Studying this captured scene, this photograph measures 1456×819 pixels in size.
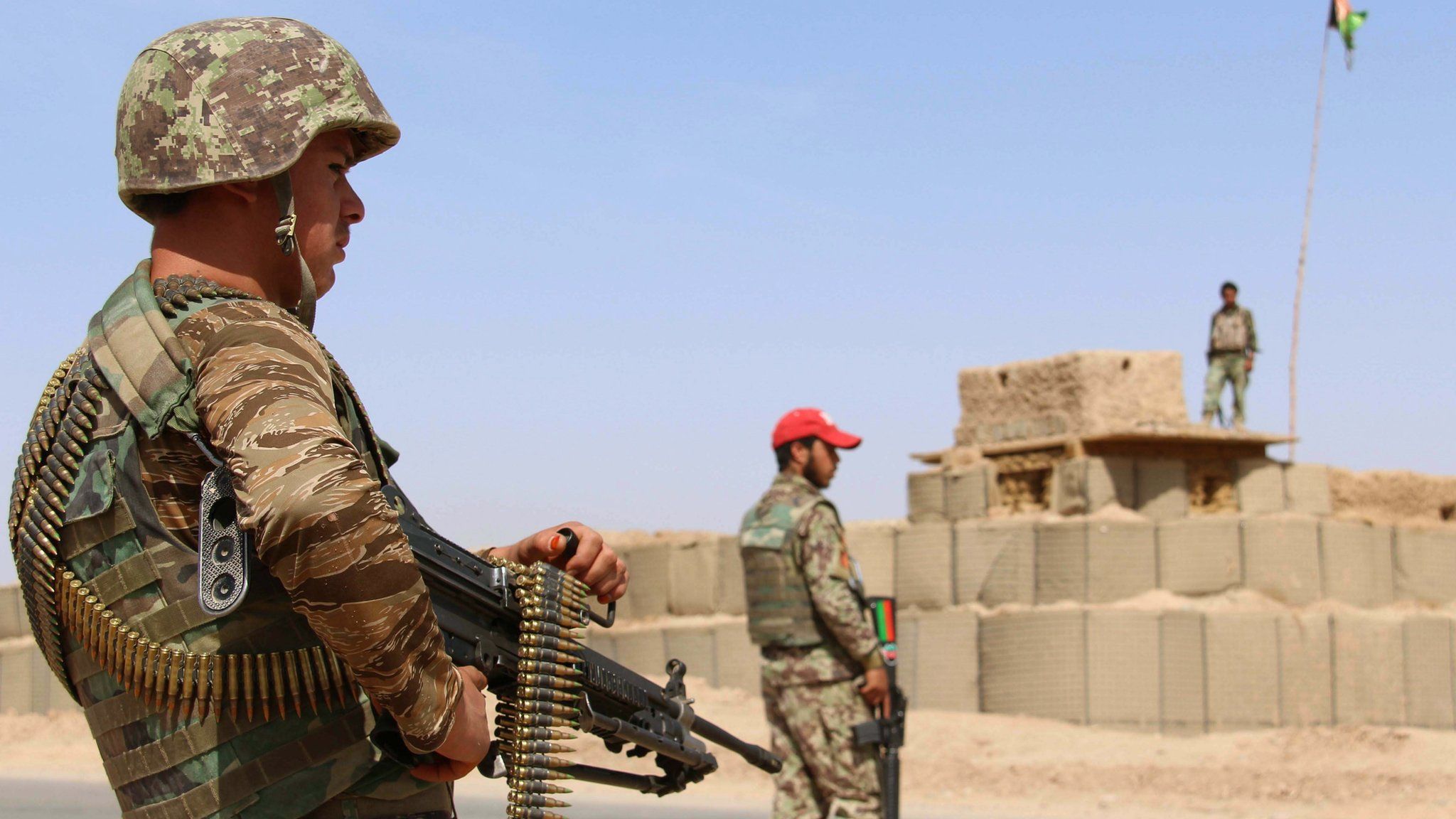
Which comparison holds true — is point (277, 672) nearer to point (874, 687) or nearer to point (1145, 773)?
point (874, 687)

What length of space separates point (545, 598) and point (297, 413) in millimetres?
632

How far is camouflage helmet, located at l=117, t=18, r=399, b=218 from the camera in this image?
2.06 m

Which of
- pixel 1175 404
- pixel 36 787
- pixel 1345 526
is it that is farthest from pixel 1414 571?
pixel 36 787

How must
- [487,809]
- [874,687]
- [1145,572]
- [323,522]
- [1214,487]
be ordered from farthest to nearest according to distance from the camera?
1. [1214,487]
2. [1145,572]
3. [487,809]
4. [874,687]
5. [323,522]

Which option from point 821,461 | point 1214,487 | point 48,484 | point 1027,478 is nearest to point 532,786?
point 48,484

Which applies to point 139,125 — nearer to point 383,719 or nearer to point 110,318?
point 110,318

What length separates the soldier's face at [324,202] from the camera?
2.15 metres

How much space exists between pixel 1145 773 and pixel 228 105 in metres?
10.1

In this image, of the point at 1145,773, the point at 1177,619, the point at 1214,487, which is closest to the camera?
the point at 1145,773

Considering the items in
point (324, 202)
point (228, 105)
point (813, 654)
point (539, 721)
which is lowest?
point (813, 654)

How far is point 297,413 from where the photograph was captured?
1.79 metres

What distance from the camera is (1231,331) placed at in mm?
15570

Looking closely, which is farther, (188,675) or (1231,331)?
(1231,331)

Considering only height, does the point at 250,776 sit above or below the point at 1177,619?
above
